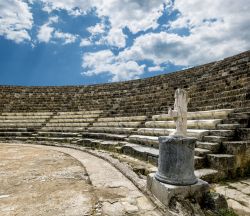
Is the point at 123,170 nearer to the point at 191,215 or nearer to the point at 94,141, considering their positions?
the point at 191,215

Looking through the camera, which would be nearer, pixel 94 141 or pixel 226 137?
pixel 226 137

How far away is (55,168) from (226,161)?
14.1 feet

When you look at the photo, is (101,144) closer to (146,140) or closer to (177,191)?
(146,140)

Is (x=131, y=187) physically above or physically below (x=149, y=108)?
below

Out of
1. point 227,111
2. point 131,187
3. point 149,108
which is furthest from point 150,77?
point 131,187

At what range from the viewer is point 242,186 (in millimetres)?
4387

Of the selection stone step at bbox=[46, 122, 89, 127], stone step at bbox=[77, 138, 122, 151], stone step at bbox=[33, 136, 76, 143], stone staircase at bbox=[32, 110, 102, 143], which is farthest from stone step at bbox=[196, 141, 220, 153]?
stone step at bbox=[46, 122, 89, 127]

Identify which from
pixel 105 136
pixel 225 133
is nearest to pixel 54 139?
pixel 105 136

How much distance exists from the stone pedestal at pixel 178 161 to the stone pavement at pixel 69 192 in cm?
53

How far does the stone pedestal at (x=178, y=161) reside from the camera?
357cm

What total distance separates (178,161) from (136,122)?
770 centimetres

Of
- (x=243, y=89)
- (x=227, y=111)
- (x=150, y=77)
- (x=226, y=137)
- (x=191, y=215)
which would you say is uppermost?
(x=150, y=77)

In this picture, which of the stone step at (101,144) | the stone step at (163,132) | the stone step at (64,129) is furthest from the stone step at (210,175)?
the stone step at (64,129)

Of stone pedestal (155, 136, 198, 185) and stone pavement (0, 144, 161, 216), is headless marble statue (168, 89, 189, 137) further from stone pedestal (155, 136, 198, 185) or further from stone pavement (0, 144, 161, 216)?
stone pavement (0, 144, 161, 216)
